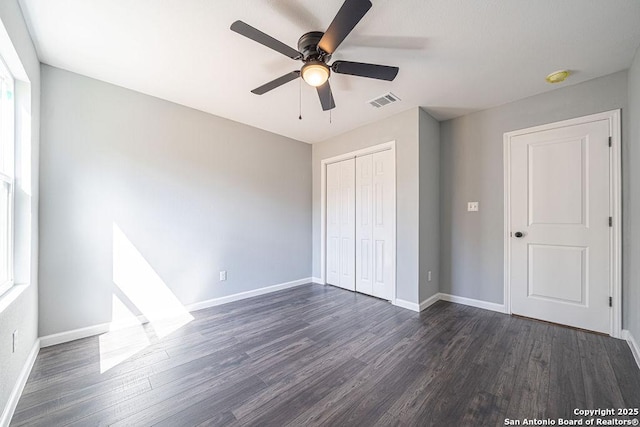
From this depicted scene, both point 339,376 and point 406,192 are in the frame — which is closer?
point 339,376

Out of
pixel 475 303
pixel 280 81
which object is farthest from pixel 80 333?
pixel 475 303

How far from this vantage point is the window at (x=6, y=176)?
1.71 metres

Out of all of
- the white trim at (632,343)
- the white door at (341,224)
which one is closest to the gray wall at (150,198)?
the white door at (341,224)

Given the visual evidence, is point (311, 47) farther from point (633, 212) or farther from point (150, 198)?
point (633, 212)

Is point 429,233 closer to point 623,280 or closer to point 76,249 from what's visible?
point 623,280

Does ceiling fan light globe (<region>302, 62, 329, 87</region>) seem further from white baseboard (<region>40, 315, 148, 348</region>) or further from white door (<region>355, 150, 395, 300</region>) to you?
white baseboard (<region>40, 315, 148, 348</region>)

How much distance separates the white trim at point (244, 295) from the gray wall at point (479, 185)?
7.30 feet

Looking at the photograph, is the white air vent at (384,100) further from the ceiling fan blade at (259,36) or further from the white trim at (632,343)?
the white trim at (632,343)

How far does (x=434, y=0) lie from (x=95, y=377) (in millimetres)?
3455

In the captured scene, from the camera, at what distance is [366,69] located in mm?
1836

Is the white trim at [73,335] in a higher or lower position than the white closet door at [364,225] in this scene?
lower

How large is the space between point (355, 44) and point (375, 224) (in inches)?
89.5

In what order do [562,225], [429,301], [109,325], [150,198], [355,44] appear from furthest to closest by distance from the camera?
[429,301] → [150,198] → [562,225] → [109,325] → [355,44]

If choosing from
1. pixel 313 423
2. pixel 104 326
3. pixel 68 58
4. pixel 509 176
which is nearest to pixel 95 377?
pixel 104 326
